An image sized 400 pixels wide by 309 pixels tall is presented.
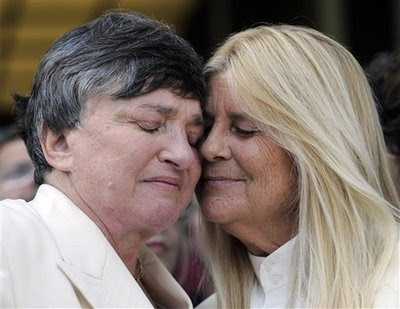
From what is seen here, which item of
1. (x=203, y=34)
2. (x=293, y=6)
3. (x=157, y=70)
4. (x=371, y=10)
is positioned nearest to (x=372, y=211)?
(x=157, y=70)

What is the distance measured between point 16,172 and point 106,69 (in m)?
1.39

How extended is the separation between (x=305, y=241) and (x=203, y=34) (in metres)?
6.36

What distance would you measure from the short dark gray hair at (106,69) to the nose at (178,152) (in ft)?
0.34

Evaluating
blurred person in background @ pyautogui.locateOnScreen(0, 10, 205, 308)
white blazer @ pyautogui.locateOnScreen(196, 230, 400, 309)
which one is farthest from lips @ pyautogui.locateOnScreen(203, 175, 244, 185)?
white blazer @ pyautogui.locateOnScreen(196, 230, 400, 309)

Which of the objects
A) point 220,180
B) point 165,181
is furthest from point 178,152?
point 220,180

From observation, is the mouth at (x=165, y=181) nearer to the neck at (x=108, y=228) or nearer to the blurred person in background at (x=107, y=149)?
the blurred person in background at (x=107, y=149)

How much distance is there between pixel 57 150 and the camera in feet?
7.20

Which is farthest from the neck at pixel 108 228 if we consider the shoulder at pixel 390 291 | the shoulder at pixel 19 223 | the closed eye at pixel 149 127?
the shoulder at pixel 390 291

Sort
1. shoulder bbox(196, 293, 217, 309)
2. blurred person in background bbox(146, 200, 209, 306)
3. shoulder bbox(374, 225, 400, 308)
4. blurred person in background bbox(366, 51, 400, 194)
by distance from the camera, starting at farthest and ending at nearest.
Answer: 1. blurred person in background bbox(146, 200, 209, 306)
2. blurred person in background bbox(366, 51, 400, 194)
3. shoulder bbox(196, 293, 217, 309)
4. shoulder bbox(374, 225, 400, 308)

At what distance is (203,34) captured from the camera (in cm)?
848

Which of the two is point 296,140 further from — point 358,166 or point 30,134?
point 30,134

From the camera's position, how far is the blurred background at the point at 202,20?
18.1 feet

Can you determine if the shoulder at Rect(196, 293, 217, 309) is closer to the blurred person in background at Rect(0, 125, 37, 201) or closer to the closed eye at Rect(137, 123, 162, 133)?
the closed eye at Rect(137, 123, 162, 133)

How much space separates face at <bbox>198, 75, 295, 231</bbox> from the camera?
7.55ft
